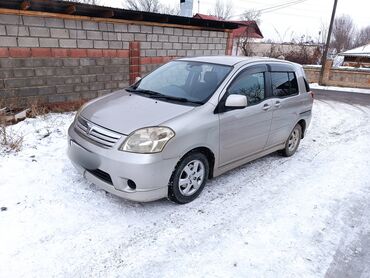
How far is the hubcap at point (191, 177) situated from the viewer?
3.27m

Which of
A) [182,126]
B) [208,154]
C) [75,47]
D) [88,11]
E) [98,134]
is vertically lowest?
[208,154]

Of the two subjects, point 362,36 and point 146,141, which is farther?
point 362,36

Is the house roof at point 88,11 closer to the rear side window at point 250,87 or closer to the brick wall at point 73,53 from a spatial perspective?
the brick wall at point 73,53

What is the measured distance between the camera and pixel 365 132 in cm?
703

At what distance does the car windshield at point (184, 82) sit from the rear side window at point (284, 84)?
97cm

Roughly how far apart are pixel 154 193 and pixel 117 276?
35.3 inches

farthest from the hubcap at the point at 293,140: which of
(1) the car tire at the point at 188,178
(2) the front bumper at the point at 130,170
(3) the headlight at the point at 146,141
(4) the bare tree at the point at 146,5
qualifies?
(4) the bare tree at the point at 146,5

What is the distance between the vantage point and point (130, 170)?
2861 millimetres

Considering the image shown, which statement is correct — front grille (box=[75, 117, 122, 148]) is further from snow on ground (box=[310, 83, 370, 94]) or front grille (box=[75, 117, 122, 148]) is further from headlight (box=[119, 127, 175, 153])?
snow on ground (box=[310, 83, 370, 94])

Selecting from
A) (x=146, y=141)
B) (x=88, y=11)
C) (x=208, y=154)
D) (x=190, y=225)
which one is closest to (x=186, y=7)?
(x=88, y=11)

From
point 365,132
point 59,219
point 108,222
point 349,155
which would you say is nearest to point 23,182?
point 59,219

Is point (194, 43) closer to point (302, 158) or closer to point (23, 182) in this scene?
point (302, 158)

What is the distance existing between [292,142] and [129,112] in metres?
3.19

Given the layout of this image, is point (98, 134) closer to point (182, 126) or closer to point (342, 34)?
point (182, 126)
